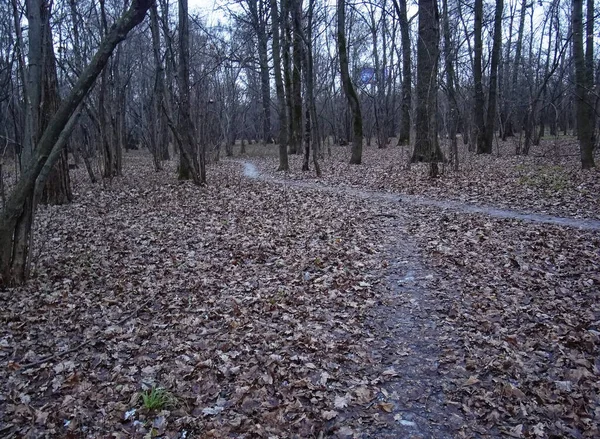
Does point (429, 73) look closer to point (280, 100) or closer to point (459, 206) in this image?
point (459, 206)

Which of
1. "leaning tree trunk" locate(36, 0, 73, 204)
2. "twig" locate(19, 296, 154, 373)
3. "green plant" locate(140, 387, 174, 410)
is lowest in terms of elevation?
"green plant" locate(140, 387, 174, 410)

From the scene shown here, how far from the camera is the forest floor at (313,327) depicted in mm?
3662

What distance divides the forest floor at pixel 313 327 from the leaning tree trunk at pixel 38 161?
306 millimetres

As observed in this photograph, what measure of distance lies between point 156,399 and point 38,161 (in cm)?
402

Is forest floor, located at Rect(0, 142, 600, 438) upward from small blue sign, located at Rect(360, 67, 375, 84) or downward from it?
downward

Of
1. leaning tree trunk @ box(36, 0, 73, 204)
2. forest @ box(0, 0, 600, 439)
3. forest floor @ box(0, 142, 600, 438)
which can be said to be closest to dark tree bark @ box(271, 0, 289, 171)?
forest @ box(0, 0, 600, 439)

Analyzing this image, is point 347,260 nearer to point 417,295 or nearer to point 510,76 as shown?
point 417,295

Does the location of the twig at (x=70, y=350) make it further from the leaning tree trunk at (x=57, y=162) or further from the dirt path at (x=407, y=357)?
the leaning tree trunk at (x=57, y=162)

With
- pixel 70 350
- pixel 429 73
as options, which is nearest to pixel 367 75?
pixel 429 73

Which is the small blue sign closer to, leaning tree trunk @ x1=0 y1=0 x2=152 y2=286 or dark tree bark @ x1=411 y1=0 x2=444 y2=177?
dark tree bark @ x1=411 y1=0 x2=444 y2=177

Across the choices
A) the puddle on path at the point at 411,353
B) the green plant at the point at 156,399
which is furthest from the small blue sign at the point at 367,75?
the green plant at the point at 156,399

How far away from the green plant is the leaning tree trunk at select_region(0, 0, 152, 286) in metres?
3.66

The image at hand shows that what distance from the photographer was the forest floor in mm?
3662

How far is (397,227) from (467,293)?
3.41 meters
